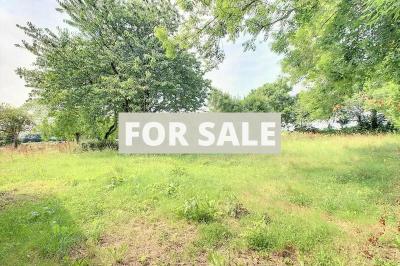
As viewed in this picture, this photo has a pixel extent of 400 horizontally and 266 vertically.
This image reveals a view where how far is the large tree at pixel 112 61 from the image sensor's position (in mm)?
18531

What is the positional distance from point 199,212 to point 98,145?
14.6m

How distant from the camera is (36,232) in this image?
5.90m

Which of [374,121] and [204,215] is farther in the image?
[374,121]

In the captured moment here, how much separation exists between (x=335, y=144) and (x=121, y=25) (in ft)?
46.0

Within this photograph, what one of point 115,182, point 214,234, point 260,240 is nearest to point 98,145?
point 115,182

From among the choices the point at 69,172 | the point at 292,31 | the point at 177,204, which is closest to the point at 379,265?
the point at 177,204

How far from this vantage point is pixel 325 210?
692cm

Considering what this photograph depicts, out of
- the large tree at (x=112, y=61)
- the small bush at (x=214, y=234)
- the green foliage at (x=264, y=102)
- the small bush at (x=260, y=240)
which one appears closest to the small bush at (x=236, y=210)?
the small bush at (x=214, y=234)

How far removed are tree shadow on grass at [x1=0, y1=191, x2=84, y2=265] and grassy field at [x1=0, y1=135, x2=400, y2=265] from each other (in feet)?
0.07

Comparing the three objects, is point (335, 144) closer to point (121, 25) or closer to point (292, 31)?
point (292, 31)

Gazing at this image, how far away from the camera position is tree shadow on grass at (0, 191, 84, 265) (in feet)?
16.6

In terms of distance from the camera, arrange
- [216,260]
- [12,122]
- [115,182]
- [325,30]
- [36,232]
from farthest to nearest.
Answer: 1. [12,122]
2. [115,182]
3. [325,30]
4. [36,232]
5. [216,260]

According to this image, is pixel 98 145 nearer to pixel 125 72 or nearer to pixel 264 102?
pixel 125 72

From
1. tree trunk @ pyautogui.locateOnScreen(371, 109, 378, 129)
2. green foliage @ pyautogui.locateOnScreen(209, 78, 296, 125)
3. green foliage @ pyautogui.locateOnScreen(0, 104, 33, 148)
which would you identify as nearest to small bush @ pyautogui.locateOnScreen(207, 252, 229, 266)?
green foliage @ pyautogui.locateOnScreen(209, 78, 296, 125)
